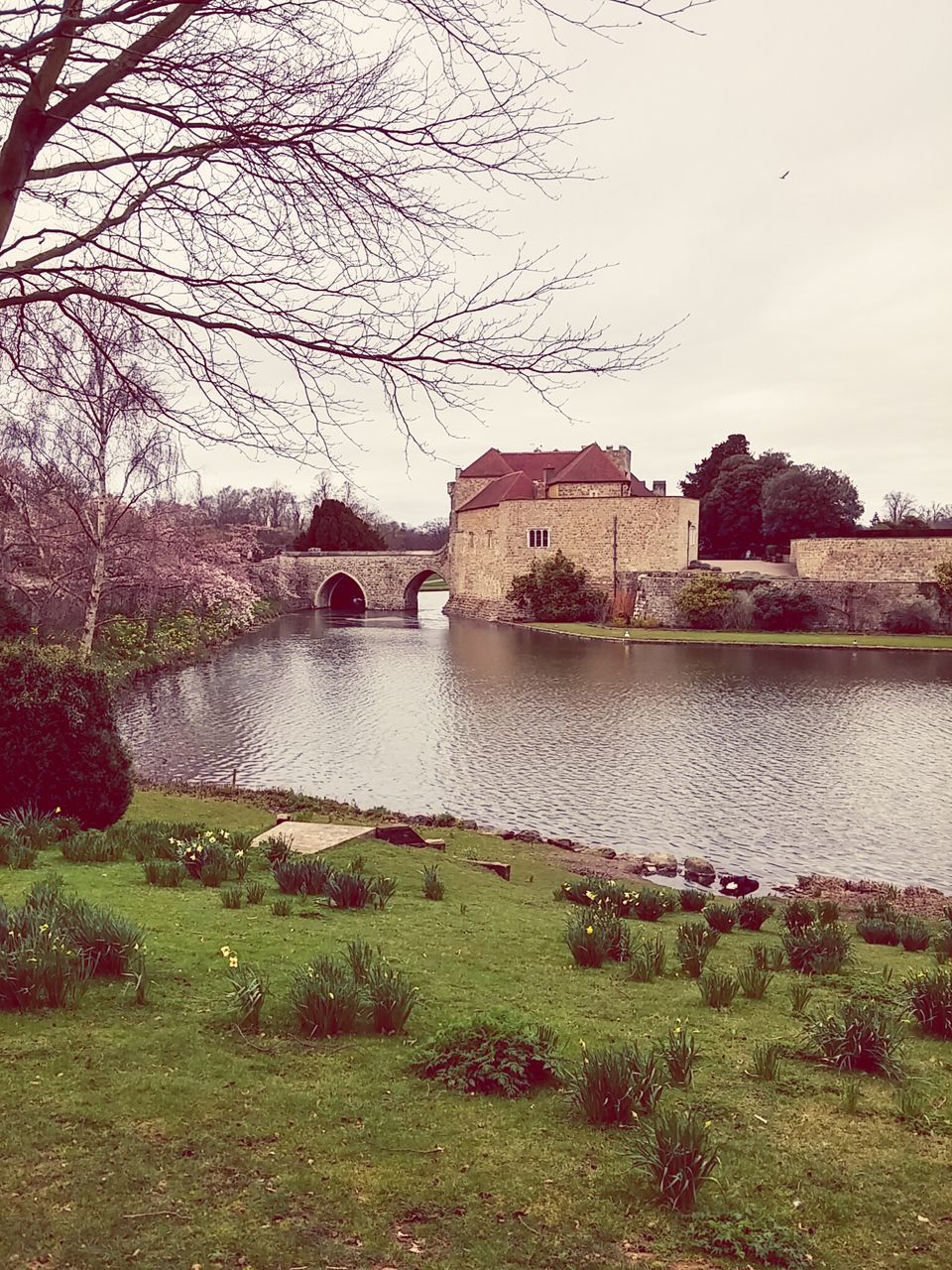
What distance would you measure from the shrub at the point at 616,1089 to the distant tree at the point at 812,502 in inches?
2653

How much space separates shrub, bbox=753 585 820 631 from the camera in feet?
170

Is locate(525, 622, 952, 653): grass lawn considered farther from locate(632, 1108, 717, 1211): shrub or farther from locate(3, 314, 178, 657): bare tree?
locate(632, 1108, 717, 1211): shrub

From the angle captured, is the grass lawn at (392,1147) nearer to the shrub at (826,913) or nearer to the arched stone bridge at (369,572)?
the shrub at (826,913)

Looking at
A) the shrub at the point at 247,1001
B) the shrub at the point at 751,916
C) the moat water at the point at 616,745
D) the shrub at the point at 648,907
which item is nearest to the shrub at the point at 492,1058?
the shrub at the point at 247,1001

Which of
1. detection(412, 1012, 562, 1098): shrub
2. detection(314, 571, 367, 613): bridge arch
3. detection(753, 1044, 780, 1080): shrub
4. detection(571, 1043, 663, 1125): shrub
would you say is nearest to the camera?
detection(571, 1043, 663, 1125): shrub

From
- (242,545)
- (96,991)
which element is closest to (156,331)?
(96,991)

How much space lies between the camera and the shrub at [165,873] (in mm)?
7824

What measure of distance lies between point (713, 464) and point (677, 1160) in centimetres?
7857

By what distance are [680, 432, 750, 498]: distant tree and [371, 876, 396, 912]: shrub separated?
7163 cm

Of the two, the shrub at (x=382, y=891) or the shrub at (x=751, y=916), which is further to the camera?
the shrub at (x=751, y=916)

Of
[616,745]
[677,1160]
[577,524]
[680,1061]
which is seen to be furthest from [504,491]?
[677,1160]

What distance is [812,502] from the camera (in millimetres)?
66750

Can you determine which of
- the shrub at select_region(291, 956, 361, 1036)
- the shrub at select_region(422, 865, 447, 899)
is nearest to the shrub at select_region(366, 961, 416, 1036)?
the shrub at select_region(291, 956, 361, 1036)

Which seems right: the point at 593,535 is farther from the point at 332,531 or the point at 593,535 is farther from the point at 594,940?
the point at 594,940
